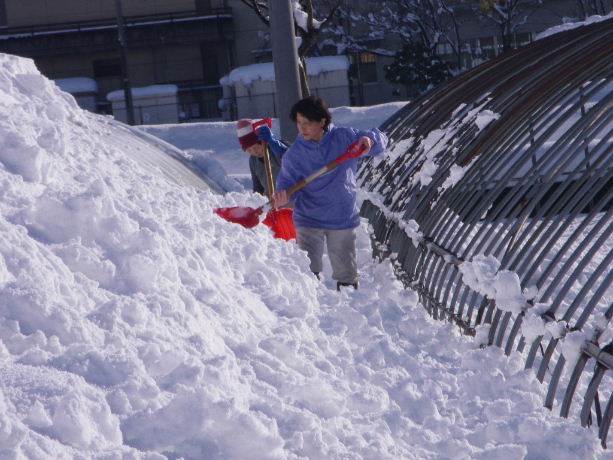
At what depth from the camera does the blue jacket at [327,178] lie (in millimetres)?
7488

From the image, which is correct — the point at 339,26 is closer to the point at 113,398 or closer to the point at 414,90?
the point at 414,90

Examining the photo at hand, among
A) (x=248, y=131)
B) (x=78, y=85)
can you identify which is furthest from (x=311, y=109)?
(x=78, y=85)

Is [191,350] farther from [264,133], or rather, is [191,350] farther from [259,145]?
[259,145]

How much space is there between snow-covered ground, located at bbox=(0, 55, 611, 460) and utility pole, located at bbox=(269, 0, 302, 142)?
8.13 feet

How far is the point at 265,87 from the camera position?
27.8 m

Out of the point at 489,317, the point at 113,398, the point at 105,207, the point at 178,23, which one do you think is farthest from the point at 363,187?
the point at 178,23

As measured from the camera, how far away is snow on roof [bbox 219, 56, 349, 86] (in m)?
27.8

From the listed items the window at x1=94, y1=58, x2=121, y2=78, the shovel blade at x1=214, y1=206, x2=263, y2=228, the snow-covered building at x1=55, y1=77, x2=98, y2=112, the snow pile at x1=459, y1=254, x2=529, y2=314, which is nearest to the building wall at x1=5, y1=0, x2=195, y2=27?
the window at x1=94, y1=58, x2=121, y2=78

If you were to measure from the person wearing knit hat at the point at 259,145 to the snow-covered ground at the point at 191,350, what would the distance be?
52.7 inches

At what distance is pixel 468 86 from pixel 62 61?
3067 centimetres

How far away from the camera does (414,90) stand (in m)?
34.7

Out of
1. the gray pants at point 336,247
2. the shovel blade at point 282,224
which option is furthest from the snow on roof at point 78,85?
the gray pants at point 336,247

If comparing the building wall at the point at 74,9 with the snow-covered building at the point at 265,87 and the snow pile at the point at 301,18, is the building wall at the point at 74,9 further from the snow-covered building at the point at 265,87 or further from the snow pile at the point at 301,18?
the snow pile at the point at 301,18

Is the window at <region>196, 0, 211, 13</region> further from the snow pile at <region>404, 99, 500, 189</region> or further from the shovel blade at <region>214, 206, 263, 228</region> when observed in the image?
the shovel blade at <region>214, 206, 263, 228</region>
